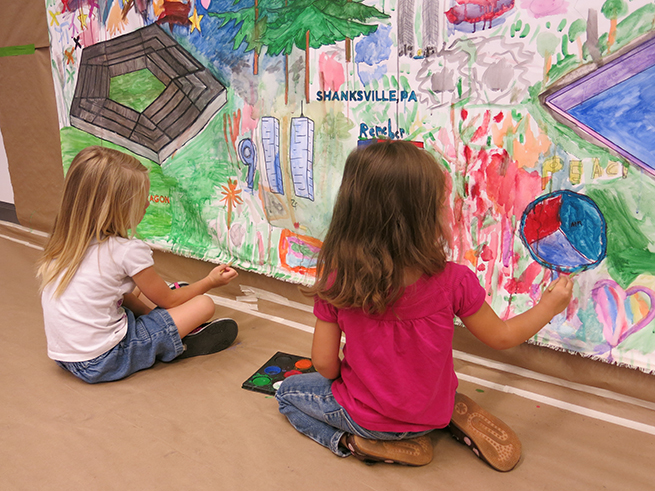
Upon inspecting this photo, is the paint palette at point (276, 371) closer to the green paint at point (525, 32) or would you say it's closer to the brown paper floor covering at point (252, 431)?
the brown paper floor covering at point (252, 431)

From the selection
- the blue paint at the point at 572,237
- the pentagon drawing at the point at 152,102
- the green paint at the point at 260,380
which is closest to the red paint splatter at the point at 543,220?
the blue paint at the point at 572,237

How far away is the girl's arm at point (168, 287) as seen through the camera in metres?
1.43

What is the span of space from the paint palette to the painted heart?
78cm

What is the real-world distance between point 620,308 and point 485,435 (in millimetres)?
474

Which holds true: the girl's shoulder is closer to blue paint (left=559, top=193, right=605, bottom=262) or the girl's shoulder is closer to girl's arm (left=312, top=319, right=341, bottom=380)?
girl's arm (left=312, top=319, right=341, bottom=380)

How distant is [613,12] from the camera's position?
1125mm

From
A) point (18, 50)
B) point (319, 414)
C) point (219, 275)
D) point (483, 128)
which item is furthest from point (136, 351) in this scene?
point (18, 50)

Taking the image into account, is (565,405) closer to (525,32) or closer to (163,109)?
(525,32)

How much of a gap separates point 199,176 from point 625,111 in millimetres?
1457

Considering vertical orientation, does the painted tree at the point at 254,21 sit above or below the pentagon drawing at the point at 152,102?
above

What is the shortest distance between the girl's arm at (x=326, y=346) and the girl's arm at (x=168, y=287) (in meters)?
0.51

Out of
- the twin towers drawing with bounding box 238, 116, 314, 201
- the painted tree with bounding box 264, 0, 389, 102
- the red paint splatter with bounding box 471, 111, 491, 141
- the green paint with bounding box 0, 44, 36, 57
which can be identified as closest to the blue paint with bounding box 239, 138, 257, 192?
the twin towers drawing with bounding box 238, 116, 314, 201

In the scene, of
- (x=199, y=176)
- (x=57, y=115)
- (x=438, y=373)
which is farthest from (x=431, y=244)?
(x=57, y=115)

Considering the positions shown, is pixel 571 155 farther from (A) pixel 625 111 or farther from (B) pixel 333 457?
(B) pixel 333 457
